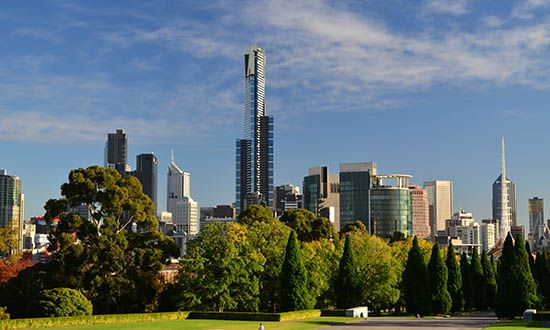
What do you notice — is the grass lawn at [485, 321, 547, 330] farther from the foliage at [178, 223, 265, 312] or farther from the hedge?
the hedge

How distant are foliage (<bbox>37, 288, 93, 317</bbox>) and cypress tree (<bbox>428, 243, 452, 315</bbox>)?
110ft

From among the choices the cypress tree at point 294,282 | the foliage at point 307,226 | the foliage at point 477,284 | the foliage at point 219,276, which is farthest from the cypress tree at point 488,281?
the foliage at point 219,276

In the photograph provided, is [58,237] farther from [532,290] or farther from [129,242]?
[532,290]

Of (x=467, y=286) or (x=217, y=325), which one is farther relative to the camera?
(x=467, y=286)

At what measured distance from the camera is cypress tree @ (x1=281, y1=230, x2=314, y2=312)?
6712 centimetres

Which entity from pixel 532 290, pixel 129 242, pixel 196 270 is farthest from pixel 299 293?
pixel 532 290

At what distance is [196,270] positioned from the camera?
2653 inches

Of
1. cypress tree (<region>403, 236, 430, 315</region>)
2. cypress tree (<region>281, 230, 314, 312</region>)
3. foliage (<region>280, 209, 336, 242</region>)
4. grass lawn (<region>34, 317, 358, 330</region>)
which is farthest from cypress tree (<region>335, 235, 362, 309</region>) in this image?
foliage (<region>280, 209, 336, 242</region>)

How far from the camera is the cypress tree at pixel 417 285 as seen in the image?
238 ft

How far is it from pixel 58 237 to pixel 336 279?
1066 inches

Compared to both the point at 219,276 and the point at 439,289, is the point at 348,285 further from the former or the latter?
the point at 219,276

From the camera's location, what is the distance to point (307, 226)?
357 feet

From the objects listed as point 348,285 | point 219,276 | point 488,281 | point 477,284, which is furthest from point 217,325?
point 488,281

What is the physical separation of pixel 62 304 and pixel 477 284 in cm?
5329
